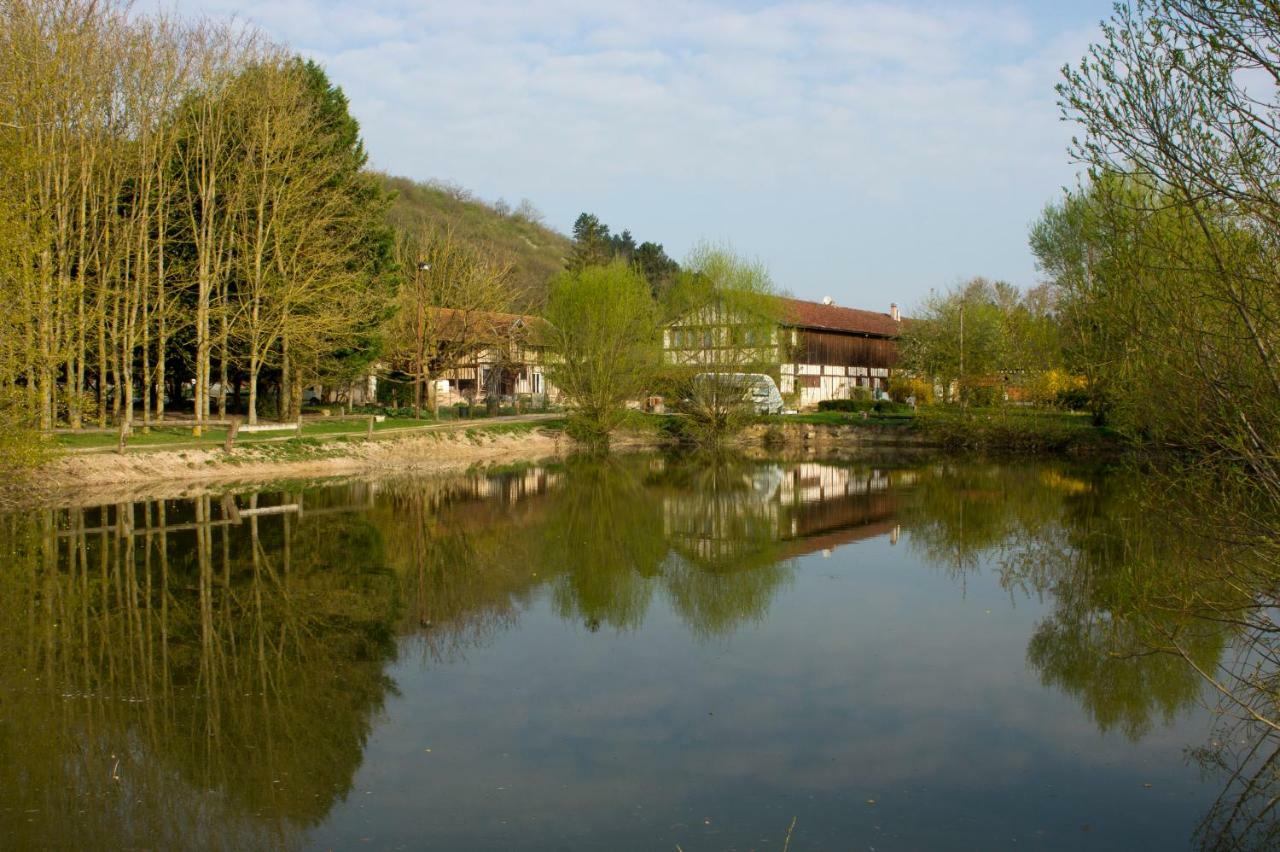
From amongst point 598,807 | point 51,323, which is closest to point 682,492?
point 51,323

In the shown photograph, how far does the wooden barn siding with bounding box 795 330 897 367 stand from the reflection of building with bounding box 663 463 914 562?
80.3 feet

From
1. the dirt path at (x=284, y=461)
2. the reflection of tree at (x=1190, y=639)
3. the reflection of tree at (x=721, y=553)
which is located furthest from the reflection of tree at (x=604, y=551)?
the dirt path at (x=284, y=461)

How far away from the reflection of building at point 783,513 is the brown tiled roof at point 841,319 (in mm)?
24180

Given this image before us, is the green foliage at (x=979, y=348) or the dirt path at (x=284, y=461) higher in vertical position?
the green foliage at (x=979, y=348)

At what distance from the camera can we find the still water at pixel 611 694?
6.44 m

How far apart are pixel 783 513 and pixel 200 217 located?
63.7ft

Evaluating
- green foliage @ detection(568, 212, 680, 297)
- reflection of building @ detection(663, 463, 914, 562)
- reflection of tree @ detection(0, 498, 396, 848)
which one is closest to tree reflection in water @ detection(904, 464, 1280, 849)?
reflection of building @ detection(663, 463, 914, 562)

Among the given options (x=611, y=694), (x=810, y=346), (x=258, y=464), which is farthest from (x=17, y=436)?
(x=810, y=346)

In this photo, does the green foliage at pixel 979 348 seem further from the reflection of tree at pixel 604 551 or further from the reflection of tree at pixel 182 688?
the reflection of tree at pixel 182 688

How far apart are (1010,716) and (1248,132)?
15.4ft

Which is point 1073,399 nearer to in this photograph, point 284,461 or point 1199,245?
point 284,461

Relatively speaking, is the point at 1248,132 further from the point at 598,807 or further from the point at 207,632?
the point at 207,632

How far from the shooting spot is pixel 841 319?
194 feet

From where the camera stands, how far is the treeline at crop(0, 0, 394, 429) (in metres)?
25.4
